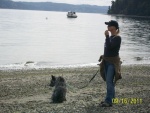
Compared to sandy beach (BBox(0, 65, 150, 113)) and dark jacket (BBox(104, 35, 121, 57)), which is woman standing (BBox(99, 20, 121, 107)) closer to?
dark jacket (BBox(104, 35, 121, 57))

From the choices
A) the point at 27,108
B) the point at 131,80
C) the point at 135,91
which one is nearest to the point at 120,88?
the point at 135,91

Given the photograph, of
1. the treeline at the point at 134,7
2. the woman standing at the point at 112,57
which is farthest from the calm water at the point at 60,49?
the treeline at the point at 134,7

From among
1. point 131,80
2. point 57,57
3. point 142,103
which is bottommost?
point 57,57

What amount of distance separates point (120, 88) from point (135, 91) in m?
1.00

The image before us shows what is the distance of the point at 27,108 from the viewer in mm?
9438

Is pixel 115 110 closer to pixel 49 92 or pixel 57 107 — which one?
pixel 57 107

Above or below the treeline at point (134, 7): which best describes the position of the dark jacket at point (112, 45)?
above

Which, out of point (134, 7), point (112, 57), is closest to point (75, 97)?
point (112, 57)
